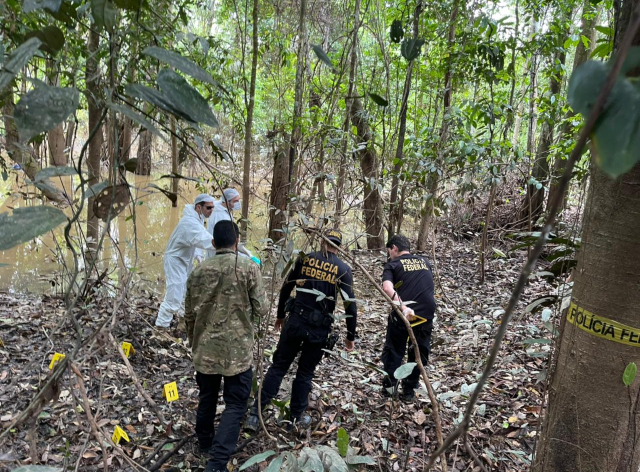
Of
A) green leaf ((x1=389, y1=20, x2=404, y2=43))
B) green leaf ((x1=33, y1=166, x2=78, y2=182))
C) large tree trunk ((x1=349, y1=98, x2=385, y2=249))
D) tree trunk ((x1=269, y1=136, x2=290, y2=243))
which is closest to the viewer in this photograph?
green leaf ((x1=33, y1=166, x2=78, y2=182))

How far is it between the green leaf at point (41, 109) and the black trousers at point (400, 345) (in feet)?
10.4

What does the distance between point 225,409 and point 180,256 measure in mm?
2648

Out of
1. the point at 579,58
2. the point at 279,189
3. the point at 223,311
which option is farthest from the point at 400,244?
the point at 579,58

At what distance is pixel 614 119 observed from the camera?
16.8 inches

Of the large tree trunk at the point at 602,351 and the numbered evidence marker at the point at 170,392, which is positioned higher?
the large tree trunk at the point at 602,351

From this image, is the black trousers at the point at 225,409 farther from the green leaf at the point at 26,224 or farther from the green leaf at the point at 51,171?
the green leaf at the point at 26,224

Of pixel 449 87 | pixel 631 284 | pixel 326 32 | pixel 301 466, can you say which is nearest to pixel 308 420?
pixel 301 466

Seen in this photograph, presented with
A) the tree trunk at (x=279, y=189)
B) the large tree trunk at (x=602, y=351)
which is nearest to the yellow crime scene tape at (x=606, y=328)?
the large tree trunk at (x=602, y=351)

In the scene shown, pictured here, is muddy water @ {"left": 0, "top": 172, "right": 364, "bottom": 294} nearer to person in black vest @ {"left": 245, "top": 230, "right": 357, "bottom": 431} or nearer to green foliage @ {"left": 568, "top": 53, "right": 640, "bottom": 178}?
person in black vest @ {"left": 245, "top": 230, "right": 357, "bottom": 431}

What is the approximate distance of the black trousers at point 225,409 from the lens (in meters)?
2.74

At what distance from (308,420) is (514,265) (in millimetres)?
5120

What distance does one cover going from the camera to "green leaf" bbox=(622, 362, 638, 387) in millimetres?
1236

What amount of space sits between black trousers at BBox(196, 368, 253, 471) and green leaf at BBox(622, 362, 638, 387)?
2186 mm

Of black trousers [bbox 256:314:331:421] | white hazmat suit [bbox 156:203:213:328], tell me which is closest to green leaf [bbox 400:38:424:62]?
black trousers [bbox 256:314:331:421]
